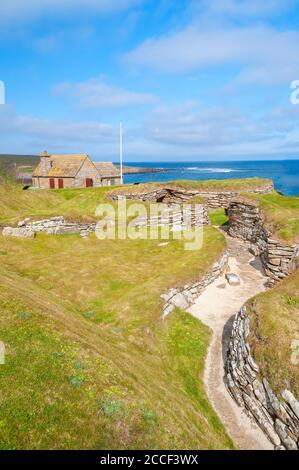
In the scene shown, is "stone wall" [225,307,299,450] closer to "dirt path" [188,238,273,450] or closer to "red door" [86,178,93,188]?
"dirt path" [188,238,273,450]

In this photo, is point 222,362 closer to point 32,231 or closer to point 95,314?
point 95,314

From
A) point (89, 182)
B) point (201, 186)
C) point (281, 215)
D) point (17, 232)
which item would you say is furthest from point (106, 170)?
point (281, 215)

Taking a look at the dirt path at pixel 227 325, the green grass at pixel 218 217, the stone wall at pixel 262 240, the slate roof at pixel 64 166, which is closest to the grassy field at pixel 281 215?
the stone wall at pixel 262 240

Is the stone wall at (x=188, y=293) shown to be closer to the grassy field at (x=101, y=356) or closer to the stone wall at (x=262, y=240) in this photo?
the grassy field at (x=101, y=356)

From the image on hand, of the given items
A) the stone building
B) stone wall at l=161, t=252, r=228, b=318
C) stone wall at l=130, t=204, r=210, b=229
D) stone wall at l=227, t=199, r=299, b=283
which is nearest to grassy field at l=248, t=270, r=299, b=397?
stone wall at l=161, t=252, r=228, b=318

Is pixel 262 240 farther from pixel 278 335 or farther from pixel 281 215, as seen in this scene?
pixel 278 335
